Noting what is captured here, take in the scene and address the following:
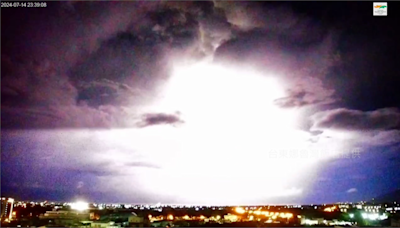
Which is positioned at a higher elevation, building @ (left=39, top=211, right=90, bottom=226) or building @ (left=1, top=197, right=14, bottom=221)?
building @ (left=1, top=197, right=14, bottom=221)

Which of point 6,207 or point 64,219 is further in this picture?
point 64,219

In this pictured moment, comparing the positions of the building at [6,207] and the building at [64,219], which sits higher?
the building at [6,207]

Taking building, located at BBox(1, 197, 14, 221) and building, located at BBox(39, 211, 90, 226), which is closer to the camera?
Result: building, located at BBox(39, 211, 90, 226)

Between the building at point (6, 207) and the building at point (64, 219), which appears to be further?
the building at point (6, 207)

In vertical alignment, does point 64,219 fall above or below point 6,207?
below

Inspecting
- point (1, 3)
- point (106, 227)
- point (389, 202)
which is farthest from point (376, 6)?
point (389, 202)

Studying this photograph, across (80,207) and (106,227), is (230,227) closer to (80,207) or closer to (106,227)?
(106,227)

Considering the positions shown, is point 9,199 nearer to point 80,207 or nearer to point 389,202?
point 80,207

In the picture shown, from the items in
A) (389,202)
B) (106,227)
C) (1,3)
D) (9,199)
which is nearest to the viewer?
(1,3)

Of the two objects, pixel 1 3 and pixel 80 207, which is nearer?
pixel 1 3

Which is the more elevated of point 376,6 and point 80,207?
point 376,6

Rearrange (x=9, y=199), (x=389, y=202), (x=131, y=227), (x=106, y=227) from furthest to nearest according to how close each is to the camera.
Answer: (x=389, y=202) < (x=9, y=199) < (x=131, y=227) < (x=106, y=227)
